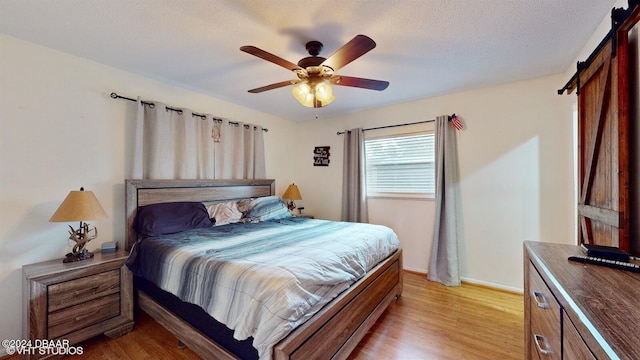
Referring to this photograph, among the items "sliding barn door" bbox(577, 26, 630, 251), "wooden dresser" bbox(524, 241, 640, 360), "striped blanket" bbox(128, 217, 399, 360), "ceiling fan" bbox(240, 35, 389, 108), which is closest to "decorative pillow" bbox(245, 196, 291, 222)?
"striped blanket" bbox(128, 217, 399, 360)

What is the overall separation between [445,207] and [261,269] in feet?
8.62

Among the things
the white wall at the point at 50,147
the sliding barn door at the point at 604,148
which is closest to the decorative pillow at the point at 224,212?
the white wall at the point at 50,147

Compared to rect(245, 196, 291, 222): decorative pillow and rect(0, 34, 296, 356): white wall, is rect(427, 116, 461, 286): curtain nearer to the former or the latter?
rect(245, 196, 291, 222): decorative pillow

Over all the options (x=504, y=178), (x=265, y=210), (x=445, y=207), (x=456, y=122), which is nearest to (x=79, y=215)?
(x=265, y=210)

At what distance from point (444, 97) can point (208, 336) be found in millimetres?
3668

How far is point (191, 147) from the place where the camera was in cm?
306

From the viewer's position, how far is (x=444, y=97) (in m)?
3.33

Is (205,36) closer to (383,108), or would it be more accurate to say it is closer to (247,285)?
(247,285)

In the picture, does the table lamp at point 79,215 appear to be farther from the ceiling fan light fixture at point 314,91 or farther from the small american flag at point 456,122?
the small american flag at point 456,122

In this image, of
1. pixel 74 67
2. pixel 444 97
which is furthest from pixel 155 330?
pixel 444 97

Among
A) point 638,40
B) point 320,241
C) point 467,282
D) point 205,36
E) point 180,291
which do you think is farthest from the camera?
point 467,282

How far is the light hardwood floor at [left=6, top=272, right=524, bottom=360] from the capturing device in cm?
Answer: 189

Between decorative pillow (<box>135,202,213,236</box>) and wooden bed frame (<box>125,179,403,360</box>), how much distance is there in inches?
4.8

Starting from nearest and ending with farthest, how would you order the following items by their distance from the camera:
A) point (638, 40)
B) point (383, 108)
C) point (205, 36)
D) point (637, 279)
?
1. point (637, 279)
2. point (638, 40)
3. point (205, 36)
4. point (383, 108)
